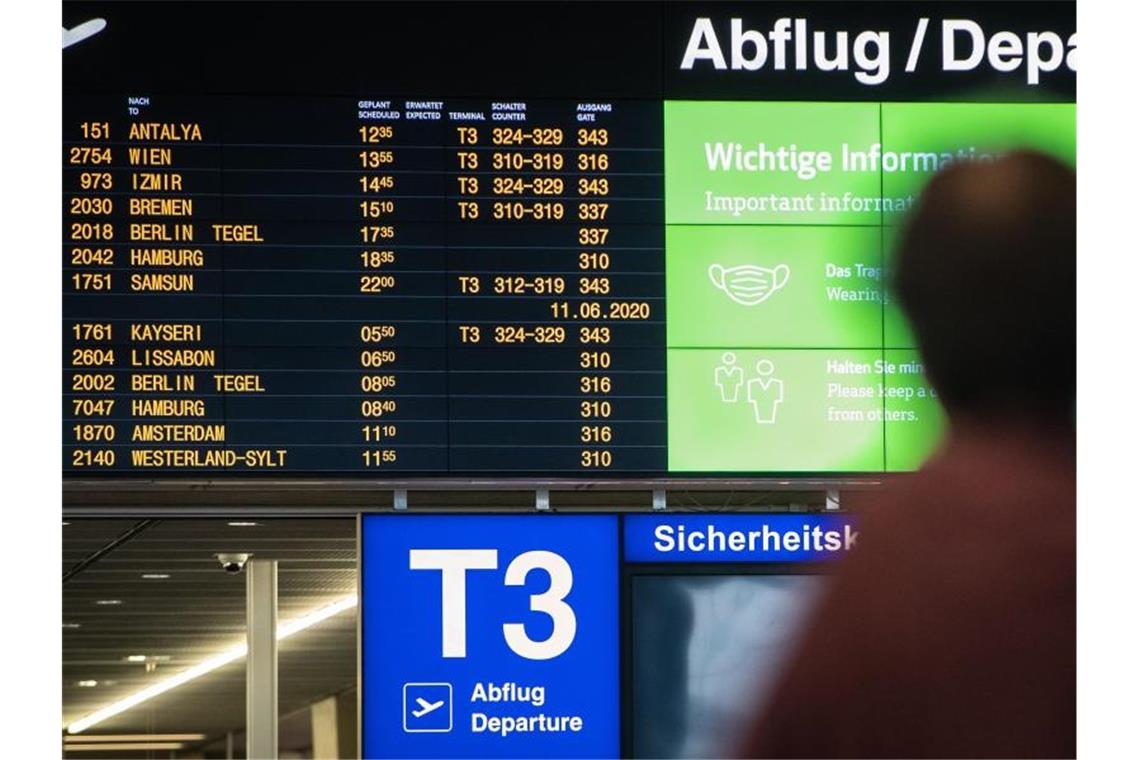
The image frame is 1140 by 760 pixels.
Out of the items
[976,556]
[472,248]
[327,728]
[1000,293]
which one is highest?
[472,248]

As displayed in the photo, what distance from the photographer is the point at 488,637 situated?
7.15 m

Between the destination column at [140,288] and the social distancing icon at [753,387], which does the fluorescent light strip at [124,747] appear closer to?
the destination column at [140,288]

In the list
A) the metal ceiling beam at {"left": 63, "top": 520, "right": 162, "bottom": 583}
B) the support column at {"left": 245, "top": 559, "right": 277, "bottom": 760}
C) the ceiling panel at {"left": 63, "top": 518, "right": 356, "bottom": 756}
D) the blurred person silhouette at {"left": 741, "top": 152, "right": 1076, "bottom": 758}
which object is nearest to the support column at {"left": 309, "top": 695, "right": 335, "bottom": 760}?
the ceiling panel at {"left": 63, "top": 518, "right": 356, "bottom": 756}

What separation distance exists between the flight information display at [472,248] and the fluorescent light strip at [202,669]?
718 centimetres

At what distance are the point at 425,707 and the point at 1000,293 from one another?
7.80ft

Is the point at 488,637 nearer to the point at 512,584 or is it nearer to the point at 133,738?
the point at 512,584

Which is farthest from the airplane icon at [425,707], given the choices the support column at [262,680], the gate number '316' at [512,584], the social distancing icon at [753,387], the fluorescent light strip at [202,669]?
the fluorescent light strip at [202,669]

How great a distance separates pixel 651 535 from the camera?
7.20 m

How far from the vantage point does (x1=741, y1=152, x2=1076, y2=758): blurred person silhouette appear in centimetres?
655

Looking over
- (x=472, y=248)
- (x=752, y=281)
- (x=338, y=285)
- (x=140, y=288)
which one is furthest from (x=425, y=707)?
(x=752, y=281)
